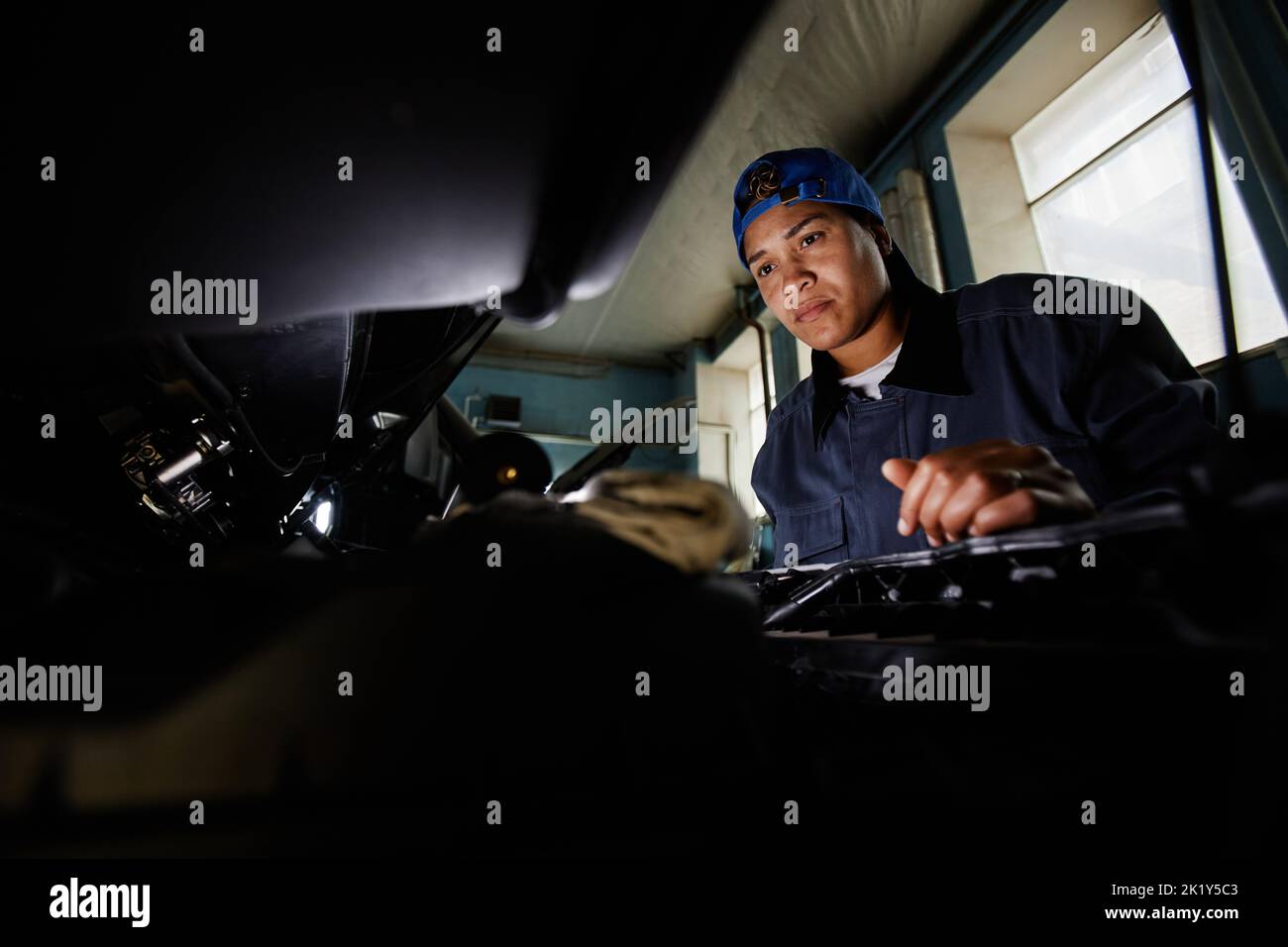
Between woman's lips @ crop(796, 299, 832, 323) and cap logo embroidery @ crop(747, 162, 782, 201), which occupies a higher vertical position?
cap logo embroidery @ crop(747, 162, 782, 201)

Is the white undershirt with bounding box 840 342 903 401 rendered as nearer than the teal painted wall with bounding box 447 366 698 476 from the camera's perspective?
Yes

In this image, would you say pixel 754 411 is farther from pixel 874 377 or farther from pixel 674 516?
pixel 674 516

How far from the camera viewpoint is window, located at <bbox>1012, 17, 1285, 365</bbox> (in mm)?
1581

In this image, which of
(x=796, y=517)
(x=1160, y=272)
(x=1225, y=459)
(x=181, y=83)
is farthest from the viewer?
(x=1160, y=272)

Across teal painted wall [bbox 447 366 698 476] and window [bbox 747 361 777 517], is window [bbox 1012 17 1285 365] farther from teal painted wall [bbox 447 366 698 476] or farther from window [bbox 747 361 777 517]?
teal painted wall [bbox 447 366 698 476]

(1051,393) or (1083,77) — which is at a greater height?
(1083,77)

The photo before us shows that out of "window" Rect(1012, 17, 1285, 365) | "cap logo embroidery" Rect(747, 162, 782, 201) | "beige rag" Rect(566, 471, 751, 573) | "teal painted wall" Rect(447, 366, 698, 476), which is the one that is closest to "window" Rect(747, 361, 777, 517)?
"teal painted wall" Rect(447, 366, 698, 476)

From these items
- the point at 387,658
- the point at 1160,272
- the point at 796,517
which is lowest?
the point at 387,658

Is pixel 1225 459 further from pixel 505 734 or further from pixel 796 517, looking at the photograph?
pixel 796 517

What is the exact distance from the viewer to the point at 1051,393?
1149 millimetres

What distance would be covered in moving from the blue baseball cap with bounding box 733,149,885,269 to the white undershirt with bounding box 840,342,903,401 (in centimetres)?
36

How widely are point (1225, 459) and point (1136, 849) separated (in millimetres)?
189

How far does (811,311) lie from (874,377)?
245 mm
